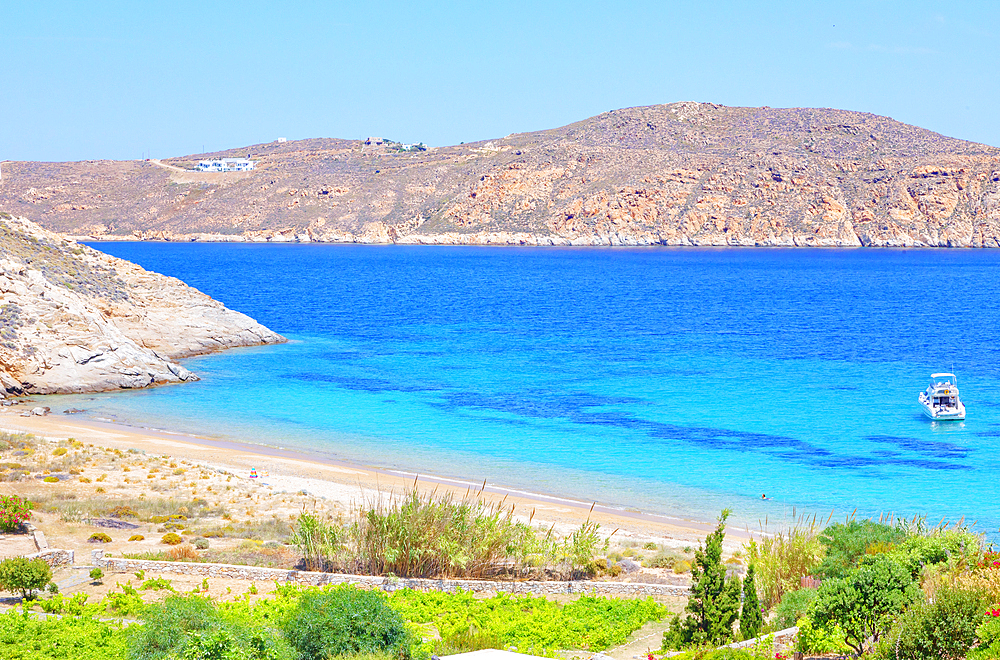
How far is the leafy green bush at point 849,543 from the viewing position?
14289 millimetres

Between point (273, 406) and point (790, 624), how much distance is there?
26031 mm

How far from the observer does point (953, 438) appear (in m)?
30.5

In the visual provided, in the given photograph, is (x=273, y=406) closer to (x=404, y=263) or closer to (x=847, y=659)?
(x=847, y=659)

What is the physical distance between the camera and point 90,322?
38500 millimetres

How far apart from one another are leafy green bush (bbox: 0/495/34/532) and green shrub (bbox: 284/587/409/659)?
911 centimetres

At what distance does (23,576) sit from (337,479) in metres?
11.7

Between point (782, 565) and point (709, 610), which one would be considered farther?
point (782, 565)

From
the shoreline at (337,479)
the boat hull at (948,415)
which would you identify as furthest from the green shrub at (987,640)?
the boat hull at (948,415)

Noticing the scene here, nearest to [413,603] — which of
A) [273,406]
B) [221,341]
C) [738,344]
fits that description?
[273,406]

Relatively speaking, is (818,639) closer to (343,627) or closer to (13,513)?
(343,627)

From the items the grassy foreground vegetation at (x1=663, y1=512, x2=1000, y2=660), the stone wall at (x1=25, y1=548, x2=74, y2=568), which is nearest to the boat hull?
the grassy foreground vegetation at (x1=663, y1=512, x2=1000, y2=660)

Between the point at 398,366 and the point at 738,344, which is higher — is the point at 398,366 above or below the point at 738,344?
below

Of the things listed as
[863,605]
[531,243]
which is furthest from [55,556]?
[531,243]

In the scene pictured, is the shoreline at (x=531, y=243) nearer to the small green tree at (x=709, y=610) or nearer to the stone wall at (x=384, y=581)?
the stone wall at (x=384, y=581)
